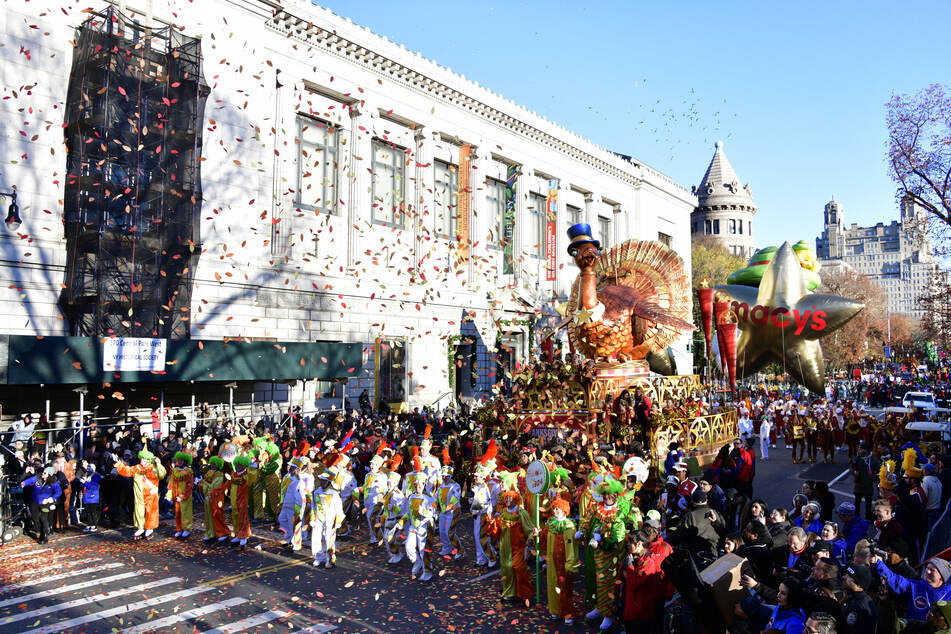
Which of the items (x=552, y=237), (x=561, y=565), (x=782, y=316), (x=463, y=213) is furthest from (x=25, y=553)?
(x=552, y=237)

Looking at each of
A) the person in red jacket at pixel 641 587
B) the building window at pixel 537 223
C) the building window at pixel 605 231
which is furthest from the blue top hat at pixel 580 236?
the building window at pixel 605 231

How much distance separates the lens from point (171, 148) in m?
21.4

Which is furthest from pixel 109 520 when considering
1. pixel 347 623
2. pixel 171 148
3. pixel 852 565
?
pixel 852 565

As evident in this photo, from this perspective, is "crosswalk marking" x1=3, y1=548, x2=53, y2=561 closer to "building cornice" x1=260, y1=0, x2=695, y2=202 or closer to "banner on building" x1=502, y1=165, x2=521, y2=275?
"building cornice" x1=260, y1=0, x2=695, y2=202

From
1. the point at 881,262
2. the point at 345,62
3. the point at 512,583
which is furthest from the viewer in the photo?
the point at 881,262

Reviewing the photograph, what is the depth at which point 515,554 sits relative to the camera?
9406mm

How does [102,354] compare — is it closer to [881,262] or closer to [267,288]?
[267,288]

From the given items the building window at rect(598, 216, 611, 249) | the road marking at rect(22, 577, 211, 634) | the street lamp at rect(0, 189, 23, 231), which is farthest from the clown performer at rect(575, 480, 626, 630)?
the building window at rect(598, 216, 611, 249)

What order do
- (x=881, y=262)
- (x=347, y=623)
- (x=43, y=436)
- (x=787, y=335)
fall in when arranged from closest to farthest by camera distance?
(x=347, y=623) < (x=43, y=436) < (x=787, y=335) < (x=881, y=262)

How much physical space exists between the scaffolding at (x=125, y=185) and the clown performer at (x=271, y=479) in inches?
340

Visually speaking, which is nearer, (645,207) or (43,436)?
(43,436)

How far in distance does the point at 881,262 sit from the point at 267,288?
21120 cm

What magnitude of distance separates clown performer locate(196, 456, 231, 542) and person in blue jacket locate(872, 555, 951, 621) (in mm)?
10345

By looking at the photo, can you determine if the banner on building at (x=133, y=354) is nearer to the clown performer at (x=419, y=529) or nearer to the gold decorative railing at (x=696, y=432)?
the clown performer at (x=419, y=529)
